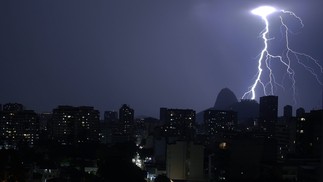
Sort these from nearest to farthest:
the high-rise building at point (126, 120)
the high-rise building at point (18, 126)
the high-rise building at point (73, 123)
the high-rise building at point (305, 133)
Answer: the high-rise building at point (305, 133) < the high-rise building at point (18, 126) < the high-rise building at point (73, 123) < the high-rise building at point (126, 120)

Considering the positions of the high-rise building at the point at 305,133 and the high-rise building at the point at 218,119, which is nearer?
the high-rise building at the point at 305,133

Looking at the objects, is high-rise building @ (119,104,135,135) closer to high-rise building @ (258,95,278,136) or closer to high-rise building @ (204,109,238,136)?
high-rise building @ (204,109,238,136)

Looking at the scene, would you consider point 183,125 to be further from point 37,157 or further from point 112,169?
point 112,169

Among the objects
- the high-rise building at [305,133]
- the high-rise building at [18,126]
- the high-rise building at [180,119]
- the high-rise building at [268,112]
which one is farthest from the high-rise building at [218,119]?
the high-rise building at [305,133]

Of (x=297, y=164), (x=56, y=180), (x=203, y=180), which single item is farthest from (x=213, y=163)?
(x=56, y=180)

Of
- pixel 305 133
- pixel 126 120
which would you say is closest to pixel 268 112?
pixel 126 120

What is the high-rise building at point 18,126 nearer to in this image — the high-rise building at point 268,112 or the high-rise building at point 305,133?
the high-rise building at point 268,112

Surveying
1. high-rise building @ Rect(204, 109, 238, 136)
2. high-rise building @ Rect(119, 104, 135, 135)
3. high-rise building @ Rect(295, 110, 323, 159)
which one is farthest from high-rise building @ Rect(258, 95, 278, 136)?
high-rise building @ Rect(295, 110, 323, 159)
